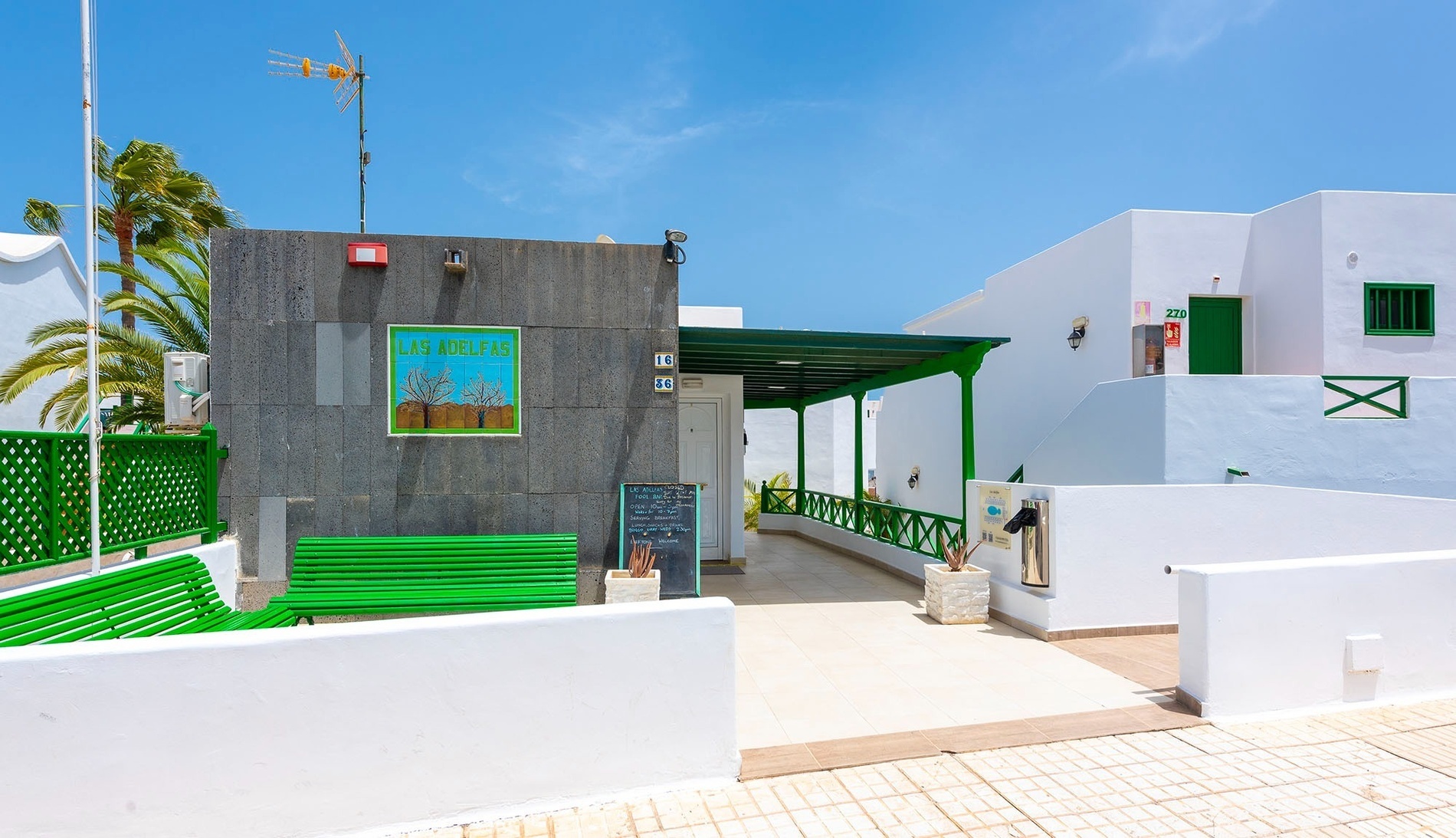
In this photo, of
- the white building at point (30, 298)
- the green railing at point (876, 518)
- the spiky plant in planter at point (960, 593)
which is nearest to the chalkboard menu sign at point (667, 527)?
the spiky plant in planter at point (960, 593)

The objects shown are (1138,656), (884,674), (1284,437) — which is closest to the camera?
(884,674)

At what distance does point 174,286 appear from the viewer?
30.9 feet

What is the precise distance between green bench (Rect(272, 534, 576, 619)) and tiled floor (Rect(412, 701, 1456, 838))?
2462 mm

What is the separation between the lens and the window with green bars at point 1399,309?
958 cm

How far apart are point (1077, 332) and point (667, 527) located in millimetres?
7323

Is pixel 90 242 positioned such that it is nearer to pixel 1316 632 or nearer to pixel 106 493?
pixel 106 493

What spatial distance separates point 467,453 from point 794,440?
15130 mm

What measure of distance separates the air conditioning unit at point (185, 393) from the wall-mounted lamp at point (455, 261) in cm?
231

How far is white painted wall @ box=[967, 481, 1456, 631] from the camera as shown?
5953 millimetres

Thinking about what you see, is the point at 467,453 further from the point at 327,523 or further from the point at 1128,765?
the point at 1128,765

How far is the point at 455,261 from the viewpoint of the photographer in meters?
6.08

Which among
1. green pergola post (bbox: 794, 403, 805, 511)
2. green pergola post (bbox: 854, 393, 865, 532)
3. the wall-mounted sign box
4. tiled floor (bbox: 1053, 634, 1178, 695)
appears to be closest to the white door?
green pergola post (bbox: 854, 393, 865, 532)

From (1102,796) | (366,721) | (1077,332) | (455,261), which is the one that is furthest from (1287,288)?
(366,721)

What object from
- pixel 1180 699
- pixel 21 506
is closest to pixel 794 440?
pixel 1180 699
